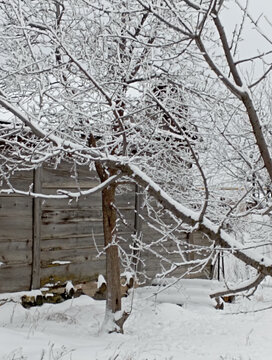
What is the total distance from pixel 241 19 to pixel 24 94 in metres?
2.78

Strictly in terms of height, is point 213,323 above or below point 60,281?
below

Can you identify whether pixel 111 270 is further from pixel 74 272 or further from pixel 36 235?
pixel 74 272

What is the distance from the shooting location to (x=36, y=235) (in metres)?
6.89

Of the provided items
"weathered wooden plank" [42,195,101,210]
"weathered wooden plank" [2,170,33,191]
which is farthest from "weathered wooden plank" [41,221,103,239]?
"weathered wooden plank" [2,170,33,191]

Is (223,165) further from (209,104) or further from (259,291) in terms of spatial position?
(259,291)

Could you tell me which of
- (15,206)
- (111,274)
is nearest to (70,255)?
(15,206)

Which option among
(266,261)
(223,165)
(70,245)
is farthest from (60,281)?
(266,261)

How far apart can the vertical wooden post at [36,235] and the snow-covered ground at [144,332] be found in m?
0.40

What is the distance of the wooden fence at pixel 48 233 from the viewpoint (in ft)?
21.5

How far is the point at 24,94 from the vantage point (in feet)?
17.4

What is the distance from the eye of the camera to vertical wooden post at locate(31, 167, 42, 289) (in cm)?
684

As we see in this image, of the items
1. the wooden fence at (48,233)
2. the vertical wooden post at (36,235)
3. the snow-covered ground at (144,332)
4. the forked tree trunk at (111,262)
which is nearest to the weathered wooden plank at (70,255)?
the wooden fence at (48,233)

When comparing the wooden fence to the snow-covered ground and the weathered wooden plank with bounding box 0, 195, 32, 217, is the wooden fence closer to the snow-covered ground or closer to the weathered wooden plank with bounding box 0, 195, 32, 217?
the weathered wooden plank with bounding box 0, 195, 32, 217

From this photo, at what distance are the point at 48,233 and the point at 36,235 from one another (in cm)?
26
